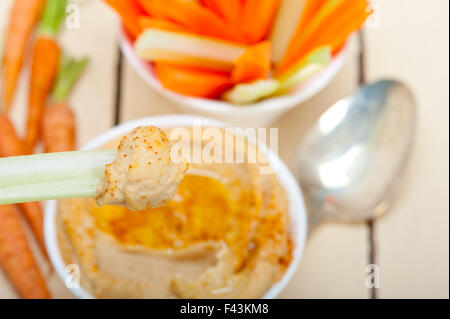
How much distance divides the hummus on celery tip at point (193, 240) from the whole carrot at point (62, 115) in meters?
0.21

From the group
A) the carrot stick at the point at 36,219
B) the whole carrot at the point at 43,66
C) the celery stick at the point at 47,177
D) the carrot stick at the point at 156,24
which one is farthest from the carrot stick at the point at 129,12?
the celery stick at the point at 47,177

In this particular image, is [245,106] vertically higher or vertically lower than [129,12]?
lower

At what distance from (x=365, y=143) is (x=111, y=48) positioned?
0.54 m

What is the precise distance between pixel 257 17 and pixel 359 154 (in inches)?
11.9

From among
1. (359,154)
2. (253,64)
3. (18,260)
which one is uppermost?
(253,64)

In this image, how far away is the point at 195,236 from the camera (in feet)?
2.86

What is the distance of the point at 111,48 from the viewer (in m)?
1.15

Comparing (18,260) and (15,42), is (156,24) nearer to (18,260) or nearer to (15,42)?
(15,42)

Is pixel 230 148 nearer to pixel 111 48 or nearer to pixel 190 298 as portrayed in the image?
pixel 190 298

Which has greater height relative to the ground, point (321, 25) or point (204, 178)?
point (321, 25)

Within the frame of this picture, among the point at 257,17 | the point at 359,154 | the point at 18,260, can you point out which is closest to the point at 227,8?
the point at 257,17

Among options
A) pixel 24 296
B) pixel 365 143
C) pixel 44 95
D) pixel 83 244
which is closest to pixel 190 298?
pixel 83 244

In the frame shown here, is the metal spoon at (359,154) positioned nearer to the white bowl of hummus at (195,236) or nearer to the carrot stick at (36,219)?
the white bowl of hummus at (195,236)

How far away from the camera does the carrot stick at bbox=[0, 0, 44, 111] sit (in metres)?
1.08
